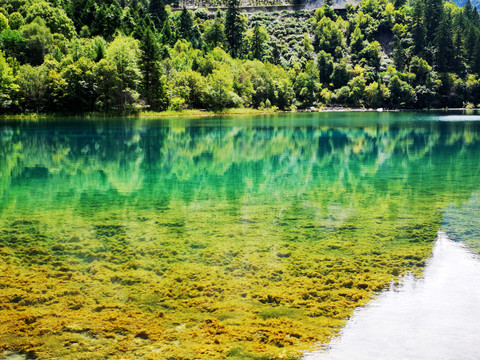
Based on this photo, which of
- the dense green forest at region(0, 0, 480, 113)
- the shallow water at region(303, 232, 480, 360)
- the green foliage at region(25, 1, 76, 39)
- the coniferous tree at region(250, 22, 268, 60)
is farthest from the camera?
the coniferous tree at region(250, 22, 268, 60)

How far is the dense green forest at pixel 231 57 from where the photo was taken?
223ft

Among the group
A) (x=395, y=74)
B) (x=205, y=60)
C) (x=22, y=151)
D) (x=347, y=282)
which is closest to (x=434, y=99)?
(x=395, y=74)

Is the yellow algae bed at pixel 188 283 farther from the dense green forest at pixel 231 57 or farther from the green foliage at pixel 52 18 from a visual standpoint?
the green foliage at pixel 52 18

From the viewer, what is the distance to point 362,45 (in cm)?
15300

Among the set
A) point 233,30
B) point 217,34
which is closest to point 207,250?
point 233,30

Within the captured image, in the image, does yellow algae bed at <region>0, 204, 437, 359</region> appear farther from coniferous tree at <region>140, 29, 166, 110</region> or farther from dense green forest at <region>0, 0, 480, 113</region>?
coniferous tree at <region>140, 29, 166, 110</region>

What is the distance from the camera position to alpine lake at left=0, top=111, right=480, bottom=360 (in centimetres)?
557

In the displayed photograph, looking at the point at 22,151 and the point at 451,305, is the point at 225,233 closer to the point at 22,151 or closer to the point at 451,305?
the point at 451,305

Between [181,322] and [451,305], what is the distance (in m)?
4.25

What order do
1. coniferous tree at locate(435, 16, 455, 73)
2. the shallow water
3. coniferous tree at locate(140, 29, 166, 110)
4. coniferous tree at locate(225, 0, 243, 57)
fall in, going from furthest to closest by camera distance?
coniferous tree at locate(435, 16, 455, 73) → coniferous tree at locate(225, 0, 243, 57) → coniferous tree at locate(140, 29, 166, 110) → the shallow water

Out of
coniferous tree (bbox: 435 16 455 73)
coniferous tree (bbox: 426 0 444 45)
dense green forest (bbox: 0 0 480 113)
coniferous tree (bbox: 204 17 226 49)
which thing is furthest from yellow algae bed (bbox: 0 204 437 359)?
coniferous tree (bbox: 426 0 444 45)

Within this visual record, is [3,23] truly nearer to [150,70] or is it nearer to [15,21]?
[15,21]

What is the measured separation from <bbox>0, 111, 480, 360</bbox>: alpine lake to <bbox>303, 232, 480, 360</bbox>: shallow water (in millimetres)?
290

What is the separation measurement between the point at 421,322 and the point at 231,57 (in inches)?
4536
